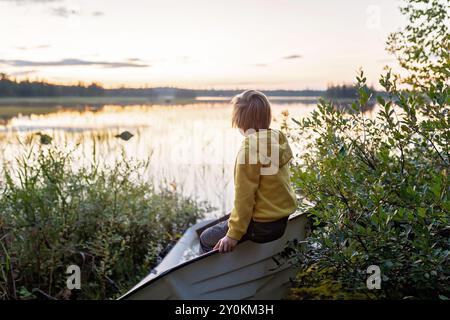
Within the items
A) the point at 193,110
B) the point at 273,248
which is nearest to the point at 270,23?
the point at 193,110

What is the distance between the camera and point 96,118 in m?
7.31

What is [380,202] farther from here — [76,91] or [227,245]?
[76,91]

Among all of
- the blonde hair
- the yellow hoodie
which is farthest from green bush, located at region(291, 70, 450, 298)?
the blonde hair

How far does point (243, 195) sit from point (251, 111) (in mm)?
520

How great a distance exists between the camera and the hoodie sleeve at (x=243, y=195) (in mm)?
2693

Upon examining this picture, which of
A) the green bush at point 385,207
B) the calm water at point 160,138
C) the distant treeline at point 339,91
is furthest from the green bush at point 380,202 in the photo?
the calm water at point 160,138

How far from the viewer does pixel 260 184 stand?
2.77 metres

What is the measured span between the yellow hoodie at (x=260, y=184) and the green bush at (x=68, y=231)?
5.27 ft

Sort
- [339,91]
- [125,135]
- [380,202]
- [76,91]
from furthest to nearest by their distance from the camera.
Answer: [76,91] → [125,135] → [339,91] → [380,202]

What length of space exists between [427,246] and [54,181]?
3130 millimetres

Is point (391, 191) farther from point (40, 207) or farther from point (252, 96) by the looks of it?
point (40, 207)

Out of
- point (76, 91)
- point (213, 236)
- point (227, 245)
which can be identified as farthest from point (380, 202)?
point (76, 91)

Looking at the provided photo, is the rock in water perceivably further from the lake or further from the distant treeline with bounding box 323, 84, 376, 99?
the distant treeline with bounding box 323, 84, 376, 99

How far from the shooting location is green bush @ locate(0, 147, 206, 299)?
404cm
